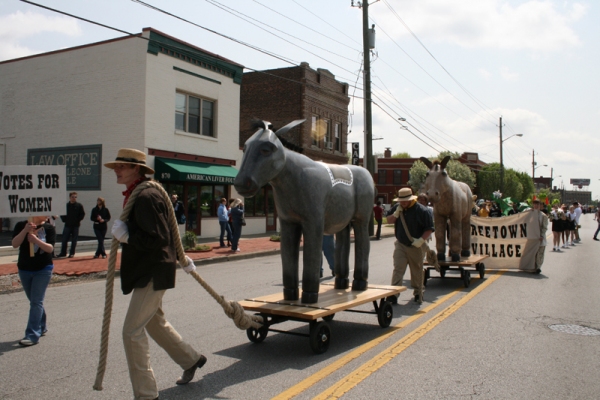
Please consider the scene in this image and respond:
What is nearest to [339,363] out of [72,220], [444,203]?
[444,203]

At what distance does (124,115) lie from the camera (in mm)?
19250

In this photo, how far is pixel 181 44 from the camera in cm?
2048

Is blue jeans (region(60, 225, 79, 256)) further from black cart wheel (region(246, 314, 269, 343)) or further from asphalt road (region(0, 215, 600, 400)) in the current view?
black cart wheel (region(246, 314, 269, 343))

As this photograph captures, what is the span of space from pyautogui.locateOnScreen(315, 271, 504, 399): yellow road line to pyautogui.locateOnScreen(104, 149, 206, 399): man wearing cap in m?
1.50

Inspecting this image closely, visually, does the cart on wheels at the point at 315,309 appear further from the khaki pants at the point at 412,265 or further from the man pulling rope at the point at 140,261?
the khaki pants at the point at 412,265

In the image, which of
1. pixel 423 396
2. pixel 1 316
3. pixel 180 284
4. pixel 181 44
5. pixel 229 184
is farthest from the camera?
pixel 229 184

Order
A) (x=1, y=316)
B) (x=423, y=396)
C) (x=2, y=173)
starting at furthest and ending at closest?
(x=1, y=316) → (x=2, y=173) → (x=423, y=396)

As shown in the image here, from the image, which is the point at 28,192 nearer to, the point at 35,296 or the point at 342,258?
the point at 35,296

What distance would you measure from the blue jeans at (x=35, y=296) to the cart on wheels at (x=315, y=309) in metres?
2.50

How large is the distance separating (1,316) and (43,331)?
189 cm

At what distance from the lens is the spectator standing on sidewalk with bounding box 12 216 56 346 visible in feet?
20.5

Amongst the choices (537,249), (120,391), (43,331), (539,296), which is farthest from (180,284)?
(537,249)

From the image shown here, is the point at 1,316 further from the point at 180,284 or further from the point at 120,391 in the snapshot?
the point at 120,391

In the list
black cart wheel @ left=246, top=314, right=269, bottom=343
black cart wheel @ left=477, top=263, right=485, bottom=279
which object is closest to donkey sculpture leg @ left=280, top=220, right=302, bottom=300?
black cart wheel @ left=246, top=314, right=269, bottom=343
